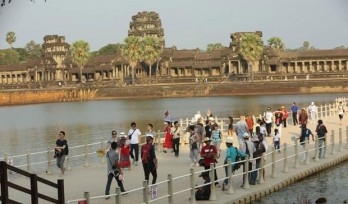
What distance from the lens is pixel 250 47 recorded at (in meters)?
132

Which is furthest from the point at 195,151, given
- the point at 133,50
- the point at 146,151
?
the point at 133,50

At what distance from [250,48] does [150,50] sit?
20.1 meters

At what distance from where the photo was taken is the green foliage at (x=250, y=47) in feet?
433

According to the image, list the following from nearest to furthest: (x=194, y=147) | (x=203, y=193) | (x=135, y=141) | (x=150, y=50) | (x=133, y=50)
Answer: (x=203, y=193)
(x=194, y=147)
(x=135, y=141)
(x=133, y=50)
(x=150, y=50)

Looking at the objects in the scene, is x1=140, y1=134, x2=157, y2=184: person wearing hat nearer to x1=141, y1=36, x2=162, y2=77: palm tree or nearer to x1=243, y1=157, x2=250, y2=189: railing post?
x1=243, y1=157, x2=250, y2=189: railing post

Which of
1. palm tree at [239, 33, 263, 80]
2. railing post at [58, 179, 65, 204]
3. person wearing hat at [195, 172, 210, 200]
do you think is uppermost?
palm tree at [239, 33, 263, 80]

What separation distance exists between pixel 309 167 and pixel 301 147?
4.93 metres

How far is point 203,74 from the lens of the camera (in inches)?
5576

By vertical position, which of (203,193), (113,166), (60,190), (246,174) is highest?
(60,190)

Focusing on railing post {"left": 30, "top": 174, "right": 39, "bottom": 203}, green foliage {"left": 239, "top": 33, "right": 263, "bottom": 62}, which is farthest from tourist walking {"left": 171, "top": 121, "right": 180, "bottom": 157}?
green foliage {"left": 239, "top": 33, "right": 263, "bottom": 62}

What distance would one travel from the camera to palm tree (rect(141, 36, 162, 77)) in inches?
5374

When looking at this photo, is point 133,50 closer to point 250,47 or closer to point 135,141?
point 250,47

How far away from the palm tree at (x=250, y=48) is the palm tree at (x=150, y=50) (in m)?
17.2

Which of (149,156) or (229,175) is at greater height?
(149,156)
